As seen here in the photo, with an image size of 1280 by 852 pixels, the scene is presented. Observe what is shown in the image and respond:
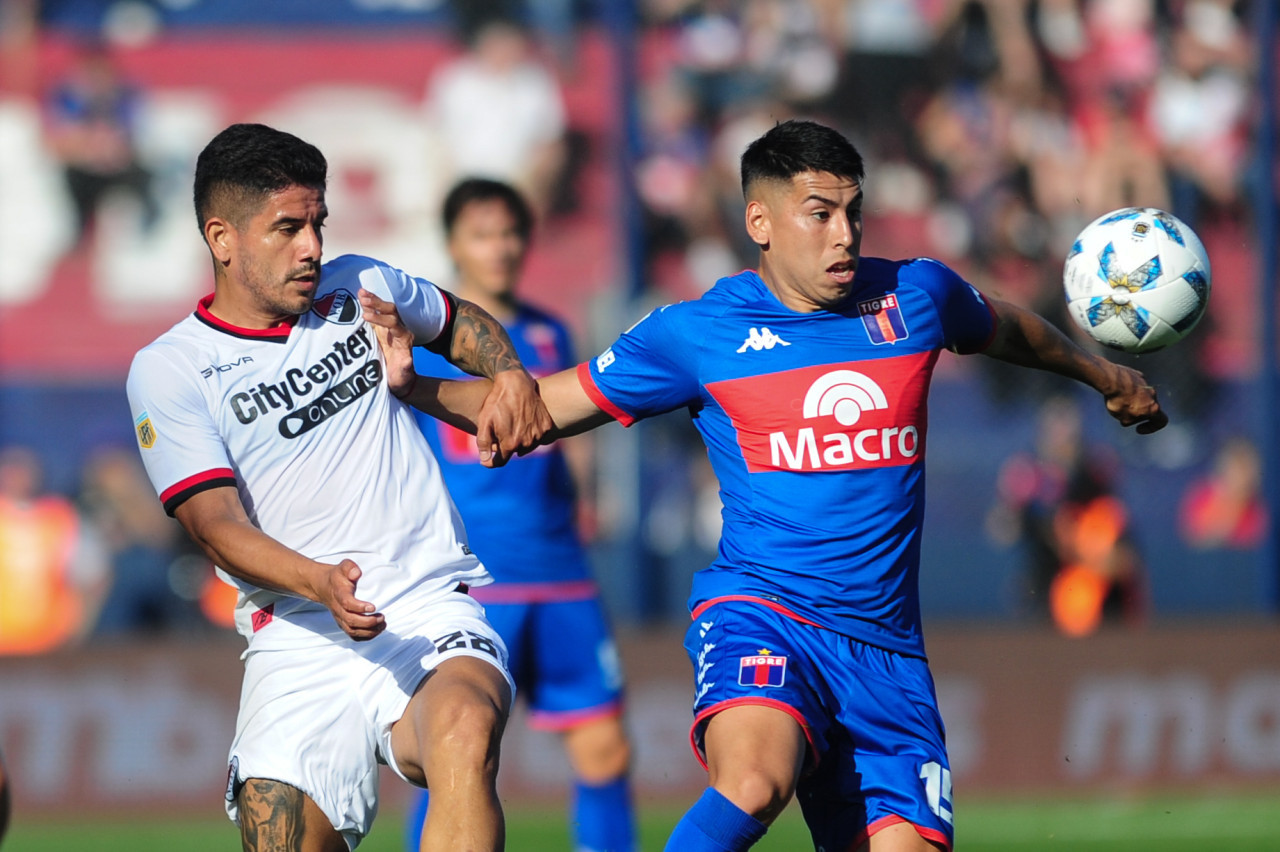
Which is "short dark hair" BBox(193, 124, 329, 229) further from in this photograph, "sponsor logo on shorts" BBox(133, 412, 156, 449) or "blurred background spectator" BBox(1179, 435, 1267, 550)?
"blurred background spectator" BBox(1179, 435, 1267, 550)

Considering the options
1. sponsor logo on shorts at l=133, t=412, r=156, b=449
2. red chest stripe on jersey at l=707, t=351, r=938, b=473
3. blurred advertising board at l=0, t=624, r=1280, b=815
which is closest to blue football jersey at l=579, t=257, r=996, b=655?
red chest stripe on jersey at l=707, t=351, r=938, b=473

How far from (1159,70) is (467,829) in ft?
33.8

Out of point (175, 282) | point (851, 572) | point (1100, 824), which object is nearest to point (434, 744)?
point (851, 572)

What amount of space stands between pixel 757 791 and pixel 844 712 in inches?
17.3

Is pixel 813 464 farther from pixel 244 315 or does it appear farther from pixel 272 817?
pixel 272 817

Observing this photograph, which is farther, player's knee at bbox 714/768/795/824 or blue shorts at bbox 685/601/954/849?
blue shorts at bbox 685/601/954/849

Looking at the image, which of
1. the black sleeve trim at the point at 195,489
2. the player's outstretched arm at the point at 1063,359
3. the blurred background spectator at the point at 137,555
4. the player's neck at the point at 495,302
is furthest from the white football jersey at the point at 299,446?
the blurred background spectator at the point at 137,555

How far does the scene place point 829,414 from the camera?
15.1 ft

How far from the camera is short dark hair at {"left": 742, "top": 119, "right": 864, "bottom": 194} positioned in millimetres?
4652

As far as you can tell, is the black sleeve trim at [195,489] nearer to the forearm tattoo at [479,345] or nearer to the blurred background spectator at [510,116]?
the forearm tattoo at [479,345]

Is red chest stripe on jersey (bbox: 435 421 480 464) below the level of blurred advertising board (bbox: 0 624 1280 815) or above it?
above

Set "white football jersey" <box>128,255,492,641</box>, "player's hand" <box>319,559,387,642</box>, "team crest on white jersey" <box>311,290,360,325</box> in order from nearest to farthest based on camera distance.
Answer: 1. "player's hand" <box>319,559,387,642</box>
2. "white football jersey" <box>128,255,492,641</box>
3. "team crest on white jersey" <box>311,290,360,325</box>

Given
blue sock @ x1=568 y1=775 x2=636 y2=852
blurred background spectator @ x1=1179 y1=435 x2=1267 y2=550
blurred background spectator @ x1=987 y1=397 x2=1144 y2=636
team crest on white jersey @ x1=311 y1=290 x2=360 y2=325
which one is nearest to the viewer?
team crest on white jersey @ x1=311 y1=290 x2=360 y2=325

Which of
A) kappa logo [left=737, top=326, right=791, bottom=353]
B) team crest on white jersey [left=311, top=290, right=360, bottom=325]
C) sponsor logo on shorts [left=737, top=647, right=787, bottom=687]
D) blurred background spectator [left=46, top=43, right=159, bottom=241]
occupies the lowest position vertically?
sponsor logo on shorts [left=737, top=647, right=787, bottom=687]
